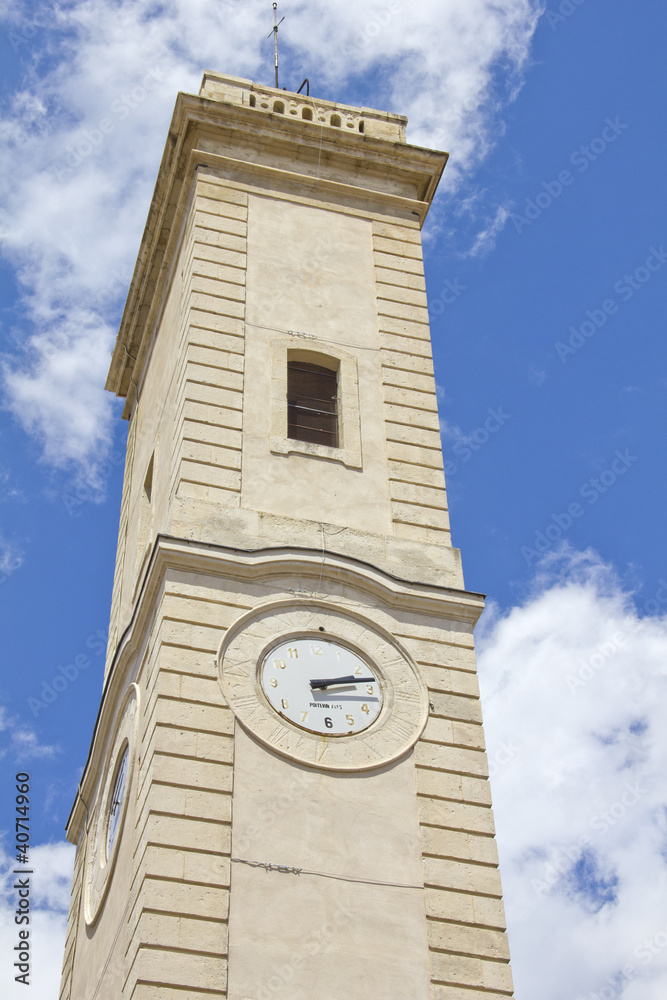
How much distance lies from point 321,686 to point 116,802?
3197 mm

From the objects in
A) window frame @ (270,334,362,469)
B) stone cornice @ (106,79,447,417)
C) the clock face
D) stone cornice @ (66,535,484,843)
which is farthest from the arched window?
the clock face

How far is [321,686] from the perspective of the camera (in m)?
18.4

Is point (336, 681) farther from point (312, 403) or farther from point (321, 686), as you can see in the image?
point (312, 403)

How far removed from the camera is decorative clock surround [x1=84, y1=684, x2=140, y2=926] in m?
18.5

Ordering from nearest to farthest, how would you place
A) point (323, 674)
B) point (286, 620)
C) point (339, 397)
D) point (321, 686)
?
point (321, 686), point (323, 674), point (286, 620), point (339, 397)

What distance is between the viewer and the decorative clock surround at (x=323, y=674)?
17672 mm

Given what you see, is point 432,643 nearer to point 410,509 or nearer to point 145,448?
point 410,509

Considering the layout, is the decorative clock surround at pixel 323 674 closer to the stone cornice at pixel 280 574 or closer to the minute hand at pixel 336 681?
the minute hand at pixel 336 681

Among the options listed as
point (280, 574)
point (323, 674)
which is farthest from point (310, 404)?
point (323, 674)

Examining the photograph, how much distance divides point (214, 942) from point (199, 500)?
6541mm

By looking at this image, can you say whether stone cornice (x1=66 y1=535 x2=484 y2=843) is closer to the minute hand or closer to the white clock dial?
the white clock dial

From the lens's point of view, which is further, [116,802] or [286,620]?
[116,802]

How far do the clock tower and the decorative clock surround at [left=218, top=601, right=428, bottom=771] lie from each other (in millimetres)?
36

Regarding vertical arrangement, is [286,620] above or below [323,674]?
above
